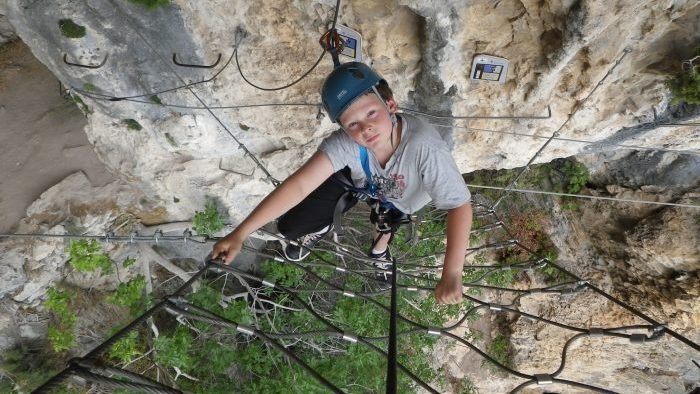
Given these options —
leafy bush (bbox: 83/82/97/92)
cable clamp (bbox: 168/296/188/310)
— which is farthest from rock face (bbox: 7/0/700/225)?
cable clamp (bbox: 168/296/188/310)

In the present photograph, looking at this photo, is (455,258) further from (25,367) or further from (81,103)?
(25,367)

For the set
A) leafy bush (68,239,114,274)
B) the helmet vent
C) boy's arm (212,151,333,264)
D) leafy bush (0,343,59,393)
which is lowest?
leafy bush (0,343,59,393)

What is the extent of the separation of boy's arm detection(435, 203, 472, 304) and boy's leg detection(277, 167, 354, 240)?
793mm

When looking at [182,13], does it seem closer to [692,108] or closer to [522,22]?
[522,22]

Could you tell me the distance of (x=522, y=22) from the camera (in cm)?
227

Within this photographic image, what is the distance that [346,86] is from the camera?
67.3 inches

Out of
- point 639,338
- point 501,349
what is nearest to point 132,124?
point 639,338

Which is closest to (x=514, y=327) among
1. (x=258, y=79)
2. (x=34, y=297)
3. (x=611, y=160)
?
(x=611, y=160)

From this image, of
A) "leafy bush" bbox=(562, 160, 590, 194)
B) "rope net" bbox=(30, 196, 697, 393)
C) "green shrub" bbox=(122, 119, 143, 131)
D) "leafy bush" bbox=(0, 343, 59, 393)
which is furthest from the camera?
"leafy bush" bbox=(562, 160, 590, 194)

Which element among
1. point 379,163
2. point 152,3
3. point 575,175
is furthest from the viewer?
point 575,175

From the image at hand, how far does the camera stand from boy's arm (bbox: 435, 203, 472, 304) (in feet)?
5.47

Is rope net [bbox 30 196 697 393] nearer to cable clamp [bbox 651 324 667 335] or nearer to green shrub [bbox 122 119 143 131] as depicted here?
cable clamp [bbox 651 324 667 335]

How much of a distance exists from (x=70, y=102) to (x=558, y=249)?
5076 millimetres

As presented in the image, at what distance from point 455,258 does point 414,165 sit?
1.45ft
